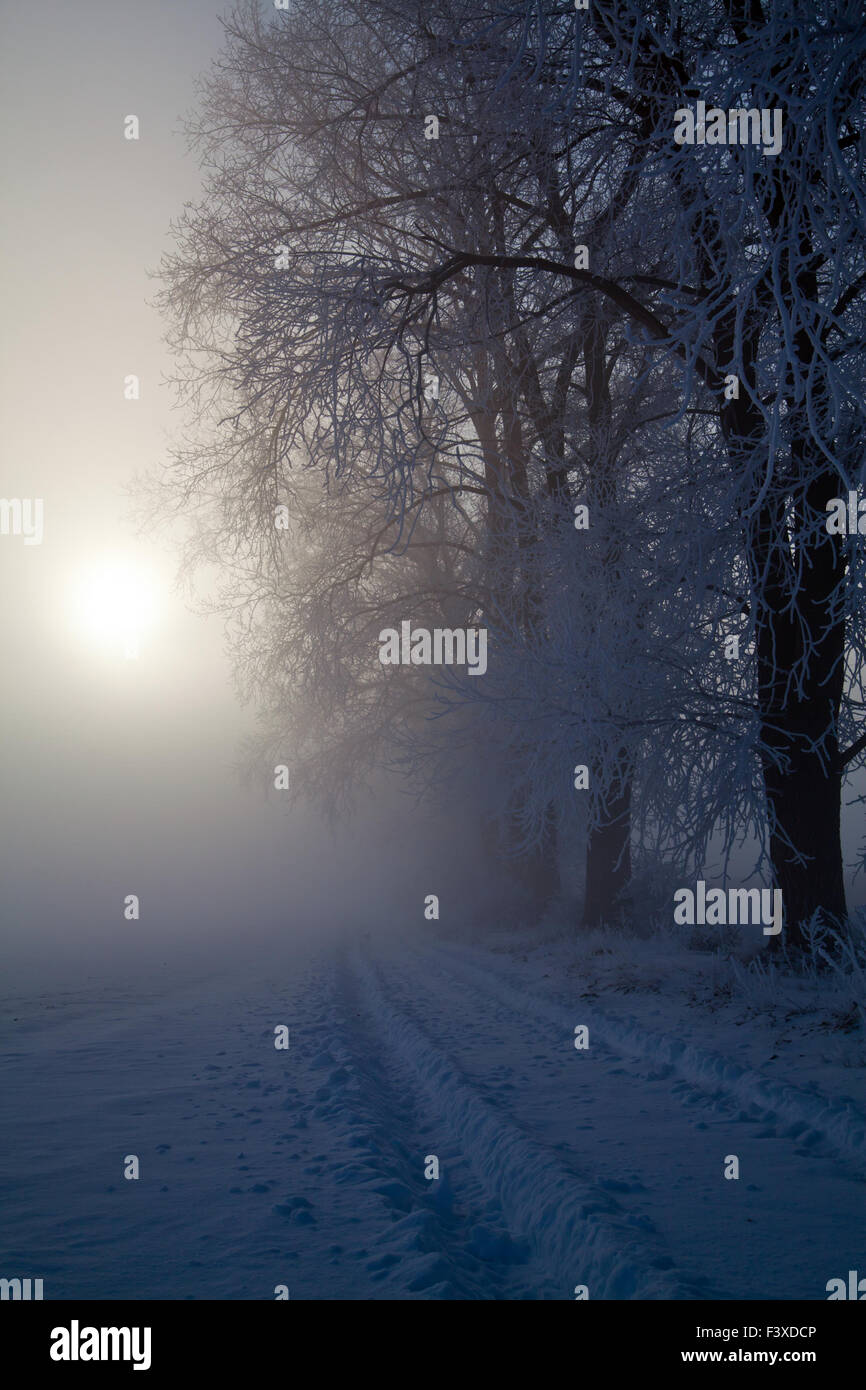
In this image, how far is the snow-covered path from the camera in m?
2.71

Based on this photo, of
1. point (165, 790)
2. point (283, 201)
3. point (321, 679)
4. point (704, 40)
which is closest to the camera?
point (704, 40)

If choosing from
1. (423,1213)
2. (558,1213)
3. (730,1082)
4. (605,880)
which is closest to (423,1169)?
(423,1213)

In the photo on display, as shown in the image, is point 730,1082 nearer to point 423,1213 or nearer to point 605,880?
point 423,1213

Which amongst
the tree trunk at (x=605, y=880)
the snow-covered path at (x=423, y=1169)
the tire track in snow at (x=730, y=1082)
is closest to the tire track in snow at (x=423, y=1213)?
the snow-covered path at (x=423, y=1169)

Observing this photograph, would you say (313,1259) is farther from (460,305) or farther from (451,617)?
(451,617)

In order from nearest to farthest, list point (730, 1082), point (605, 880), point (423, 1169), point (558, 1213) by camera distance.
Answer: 1. point (558, 1213)
2. point (423, 1169)
3. point (730, 1082)
4. point (605, 880)

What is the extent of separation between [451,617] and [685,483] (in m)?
8.80

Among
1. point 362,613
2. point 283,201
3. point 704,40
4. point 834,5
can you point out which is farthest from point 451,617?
point 834,5

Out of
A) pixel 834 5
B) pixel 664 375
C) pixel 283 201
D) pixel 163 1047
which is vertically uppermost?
pixel 283 201

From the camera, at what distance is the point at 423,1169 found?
12.6 ft

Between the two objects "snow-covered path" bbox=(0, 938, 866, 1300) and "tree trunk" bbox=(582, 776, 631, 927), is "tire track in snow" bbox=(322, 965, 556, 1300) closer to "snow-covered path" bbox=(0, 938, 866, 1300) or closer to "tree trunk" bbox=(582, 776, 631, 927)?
"snow-covered path" bbox=(0, 938, 866, 1300)

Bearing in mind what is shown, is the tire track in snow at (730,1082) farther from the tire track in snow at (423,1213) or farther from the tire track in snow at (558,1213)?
the tire track in snow at (423,1213)

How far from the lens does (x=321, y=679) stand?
1413 centimetres

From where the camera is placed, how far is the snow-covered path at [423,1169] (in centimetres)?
271
